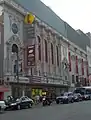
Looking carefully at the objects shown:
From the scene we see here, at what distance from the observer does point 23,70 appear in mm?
40250

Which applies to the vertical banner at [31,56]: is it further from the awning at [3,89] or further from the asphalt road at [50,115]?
the asphalt road at [50,115]

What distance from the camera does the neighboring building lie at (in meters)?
37.5

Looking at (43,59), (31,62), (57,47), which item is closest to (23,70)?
(31,62)

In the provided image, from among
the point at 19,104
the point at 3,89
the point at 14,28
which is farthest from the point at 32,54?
the point at 19,104

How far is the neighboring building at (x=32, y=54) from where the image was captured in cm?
3750

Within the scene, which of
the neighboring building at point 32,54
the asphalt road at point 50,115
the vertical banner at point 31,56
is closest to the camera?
the asphalt road at point 50,115

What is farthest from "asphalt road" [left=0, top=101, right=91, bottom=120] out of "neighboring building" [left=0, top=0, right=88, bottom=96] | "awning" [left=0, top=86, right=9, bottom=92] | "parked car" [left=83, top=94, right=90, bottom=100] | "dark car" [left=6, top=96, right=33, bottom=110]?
"parked car" [left=83, top=94, right=90, bottom=100]

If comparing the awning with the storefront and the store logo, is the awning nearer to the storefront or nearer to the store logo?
the storefront

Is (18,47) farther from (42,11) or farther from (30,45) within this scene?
(42,11)

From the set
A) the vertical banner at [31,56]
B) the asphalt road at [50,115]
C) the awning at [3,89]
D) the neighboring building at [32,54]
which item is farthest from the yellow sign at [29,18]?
the asphalt road at [50,115]

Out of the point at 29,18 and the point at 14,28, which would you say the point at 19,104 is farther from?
the point at 29,18

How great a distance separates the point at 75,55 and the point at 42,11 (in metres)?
19.0

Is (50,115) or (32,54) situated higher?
(32,54)

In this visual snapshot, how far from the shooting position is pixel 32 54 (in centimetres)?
3978
